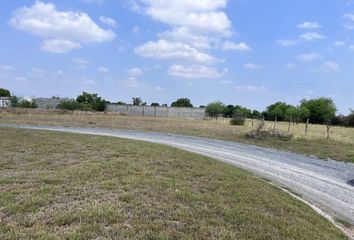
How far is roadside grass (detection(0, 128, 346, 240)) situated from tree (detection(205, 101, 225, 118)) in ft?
257

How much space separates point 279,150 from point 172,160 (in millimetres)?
11118

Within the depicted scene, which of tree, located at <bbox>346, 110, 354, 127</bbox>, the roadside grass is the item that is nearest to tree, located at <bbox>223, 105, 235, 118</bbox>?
tree, located at <bbox>346, 110, 354, 127</bbox>

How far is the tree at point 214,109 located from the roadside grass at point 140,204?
78317 mm

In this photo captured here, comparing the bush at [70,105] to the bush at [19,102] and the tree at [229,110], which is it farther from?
the tree at [229,110]

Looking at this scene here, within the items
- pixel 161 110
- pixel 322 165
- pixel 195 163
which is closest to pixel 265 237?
pixel 195 163

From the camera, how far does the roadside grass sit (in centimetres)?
540

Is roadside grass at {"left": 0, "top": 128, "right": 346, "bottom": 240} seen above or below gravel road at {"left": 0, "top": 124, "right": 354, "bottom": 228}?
above

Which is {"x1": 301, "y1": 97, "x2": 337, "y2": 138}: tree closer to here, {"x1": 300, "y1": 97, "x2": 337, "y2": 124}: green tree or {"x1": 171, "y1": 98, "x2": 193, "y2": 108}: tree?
{"x1": 300, "y1": 97, "x2": 337, "y2": 124}: green tree

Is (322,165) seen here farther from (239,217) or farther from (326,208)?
(239,217)

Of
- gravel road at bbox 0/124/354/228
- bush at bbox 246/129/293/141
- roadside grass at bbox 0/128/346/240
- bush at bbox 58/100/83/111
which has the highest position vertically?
bush at bbox 58/100/83/111

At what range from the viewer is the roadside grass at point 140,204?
5.40 m

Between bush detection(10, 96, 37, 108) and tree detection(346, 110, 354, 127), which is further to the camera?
tree detection(346, 110, 354, 127)

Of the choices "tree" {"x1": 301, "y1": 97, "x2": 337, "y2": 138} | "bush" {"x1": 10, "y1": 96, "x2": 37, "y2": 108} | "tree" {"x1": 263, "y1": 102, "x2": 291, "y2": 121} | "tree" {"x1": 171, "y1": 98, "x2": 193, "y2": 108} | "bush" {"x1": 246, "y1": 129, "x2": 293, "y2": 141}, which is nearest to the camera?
"bush" {"x1": 246, "y1": 129, "x2": 293, "y2": 141}

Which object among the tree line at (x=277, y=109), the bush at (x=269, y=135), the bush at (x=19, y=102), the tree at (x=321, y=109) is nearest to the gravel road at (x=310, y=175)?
the bush at (x=269, y=135)
